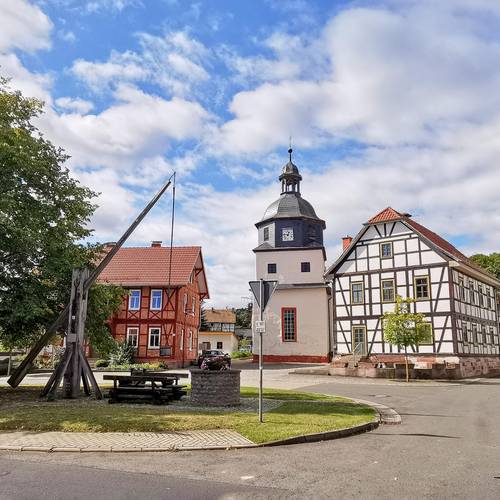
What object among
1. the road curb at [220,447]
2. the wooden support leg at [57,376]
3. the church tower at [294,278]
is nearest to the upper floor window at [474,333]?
the church tower at [294,278]

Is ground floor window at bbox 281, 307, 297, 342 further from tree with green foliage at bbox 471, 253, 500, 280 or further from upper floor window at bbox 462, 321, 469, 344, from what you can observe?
tree with green foliage at bbox 471, 253, 500, 280

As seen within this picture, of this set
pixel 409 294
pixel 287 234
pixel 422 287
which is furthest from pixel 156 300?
pixel 422 287

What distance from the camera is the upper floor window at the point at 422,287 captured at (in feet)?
105

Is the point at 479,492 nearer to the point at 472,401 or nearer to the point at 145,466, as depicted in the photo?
the point at 145,466

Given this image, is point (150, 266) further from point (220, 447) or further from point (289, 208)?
point (220, 447)

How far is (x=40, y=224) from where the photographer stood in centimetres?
1622

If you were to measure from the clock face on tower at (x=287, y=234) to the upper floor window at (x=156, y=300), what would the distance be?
1296 cm

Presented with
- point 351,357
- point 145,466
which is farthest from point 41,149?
point 351,357

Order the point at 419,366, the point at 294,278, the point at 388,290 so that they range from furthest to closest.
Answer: the point at 294,278 → the point at 388,290 → the point at 419,366

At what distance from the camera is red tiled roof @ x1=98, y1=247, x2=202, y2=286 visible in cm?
4031

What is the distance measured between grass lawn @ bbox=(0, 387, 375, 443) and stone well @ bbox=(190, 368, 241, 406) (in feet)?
2.78

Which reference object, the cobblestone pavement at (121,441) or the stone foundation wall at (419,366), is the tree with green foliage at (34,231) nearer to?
the cobblestone pavement at (121,441)

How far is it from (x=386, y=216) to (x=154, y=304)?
756 inches

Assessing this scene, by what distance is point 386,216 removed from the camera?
34.0m
